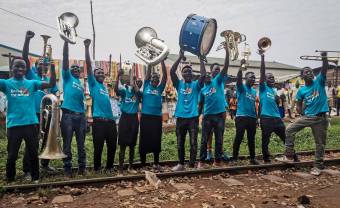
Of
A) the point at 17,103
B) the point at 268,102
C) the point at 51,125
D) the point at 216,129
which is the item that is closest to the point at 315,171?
the point at 268,102

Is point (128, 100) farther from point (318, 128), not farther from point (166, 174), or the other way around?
point (318, 128)

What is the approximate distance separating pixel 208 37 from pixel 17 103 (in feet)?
13.7

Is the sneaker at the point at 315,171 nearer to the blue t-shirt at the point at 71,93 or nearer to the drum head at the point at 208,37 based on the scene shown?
the drum head at the point at 208,37

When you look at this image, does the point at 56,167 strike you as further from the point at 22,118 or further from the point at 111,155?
the point at 22,118

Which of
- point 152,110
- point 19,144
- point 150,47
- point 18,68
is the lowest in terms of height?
point 19,144

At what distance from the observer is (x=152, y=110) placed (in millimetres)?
7953

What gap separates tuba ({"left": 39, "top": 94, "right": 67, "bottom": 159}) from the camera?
665cm

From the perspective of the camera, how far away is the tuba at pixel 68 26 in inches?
272

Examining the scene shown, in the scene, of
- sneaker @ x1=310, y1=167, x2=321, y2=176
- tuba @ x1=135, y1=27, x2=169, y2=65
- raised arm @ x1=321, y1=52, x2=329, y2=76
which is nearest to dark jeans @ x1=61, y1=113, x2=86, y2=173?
tuba @ x1=135, y1=27, x2=169, y2=65

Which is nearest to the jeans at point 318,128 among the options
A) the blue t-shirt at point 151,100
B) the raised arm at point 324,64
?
the raised arm at point 324,64

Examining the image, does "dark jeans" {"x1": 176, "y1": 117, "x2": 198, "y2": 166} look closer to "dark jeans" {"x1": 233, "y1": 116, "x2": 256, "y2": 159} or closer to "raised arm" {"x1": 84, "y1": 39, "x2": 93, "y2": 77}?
"dark jeans" {"x1": 233, "y1": 116, "x2": 256, "y2": 159}

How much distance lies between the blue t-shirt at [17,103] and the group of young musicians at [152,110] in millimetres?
17

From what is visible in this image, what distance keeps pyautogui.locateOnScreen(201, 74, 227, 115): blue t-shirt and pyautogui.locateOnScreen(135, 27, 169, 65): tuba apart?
143cm

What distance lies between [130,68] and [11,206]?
12.2 ft
